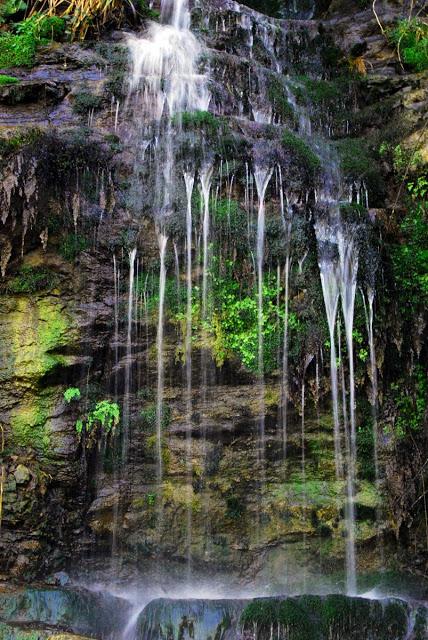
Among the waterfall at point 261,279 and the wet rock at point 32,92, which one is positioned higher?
the wet rock at point 32,92

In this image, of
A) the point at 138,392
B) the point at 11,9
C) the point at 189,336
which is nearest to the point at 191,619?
the point at 138,392

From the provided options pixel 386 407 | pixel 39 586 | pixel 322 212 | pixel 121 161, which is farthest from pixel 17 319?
pixel 386 407

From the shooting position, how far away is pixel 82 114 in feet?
27.3

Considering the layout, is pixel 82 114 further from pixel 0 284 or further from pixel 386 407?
pixel 386 407

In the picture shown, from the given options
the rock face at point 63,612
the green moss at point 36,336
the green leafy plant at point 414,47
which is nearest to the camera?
the rock face at point 63,612

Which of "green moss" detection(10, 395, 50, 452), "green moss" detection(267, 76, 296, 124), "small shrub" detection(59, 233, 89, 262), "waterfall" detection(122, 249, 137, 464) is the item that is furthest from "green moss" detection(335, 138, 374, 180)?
"green moss" detection(10, 395, 50, 452)

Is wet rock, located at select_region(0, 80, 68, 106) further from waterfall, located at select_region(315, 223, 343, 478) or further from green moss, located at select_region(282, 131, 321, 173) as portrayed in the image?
waterfall, located at select_region(315, 223, 343, 478)

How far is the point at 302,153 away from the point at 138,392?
375 centimetres

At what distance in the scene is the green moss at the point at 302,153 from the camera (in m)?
7.75

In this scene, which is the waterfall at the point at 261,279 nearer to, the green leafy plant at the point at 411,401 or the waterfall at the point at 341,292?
the waterfall at the point at 341,292

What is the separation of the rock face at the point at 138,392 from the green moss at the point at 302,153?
8 centimetres

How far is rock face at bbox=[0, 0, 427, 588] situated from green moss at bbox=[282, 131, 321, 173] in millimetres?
76

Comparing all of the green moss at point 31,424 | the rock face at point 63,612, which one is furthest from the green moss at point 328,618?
the green moss at point 31,424

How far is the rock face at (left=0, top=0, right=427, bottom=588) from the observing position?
708 cm
